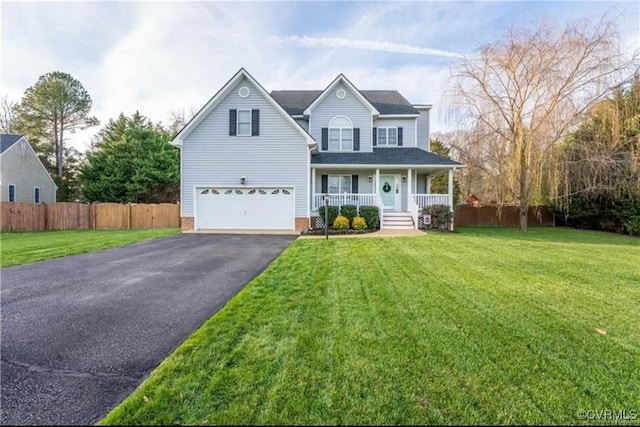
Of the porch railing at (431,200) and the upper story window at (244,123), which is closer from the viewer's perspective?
the upper story window at (244,123)

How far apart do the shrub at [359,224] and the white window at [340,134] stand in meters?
4.75

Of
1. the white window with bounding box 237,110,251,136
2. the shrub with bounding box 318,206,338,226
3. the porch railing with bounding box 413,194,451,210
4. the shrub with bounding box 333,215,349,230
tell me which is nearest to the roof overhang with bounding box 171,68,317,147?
the white window with bounding box 237,110,251,136

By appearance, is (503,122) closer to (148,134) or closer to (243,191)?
(243,191)

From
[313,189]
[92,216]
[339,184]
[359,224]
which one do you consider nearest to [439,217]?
[359,224]

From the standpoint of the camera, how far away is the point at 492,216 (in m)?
20.6

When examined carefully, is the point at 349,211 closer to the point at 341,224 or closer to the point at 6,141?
the point at 341,224

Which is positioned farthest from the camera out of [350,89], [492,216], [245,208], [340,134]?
[492,216]

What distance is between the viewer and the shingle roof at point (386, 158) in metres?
15.1

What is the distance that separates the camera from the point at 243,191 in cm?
1492

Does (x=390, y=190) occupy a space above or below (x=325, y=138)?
below

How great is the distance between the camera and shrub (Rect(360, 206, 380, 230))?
14383 millimetres

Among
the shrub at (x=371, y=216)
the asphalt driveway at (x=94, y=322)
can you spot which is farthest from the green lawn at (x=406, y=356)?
the shrub at (x=371, y=216)

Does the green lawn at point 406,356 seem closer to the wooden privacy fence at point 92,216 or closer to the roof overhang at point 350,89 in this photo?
the roof overhang at point 350,89

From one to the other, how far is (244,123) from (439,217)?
10112 millimetres
